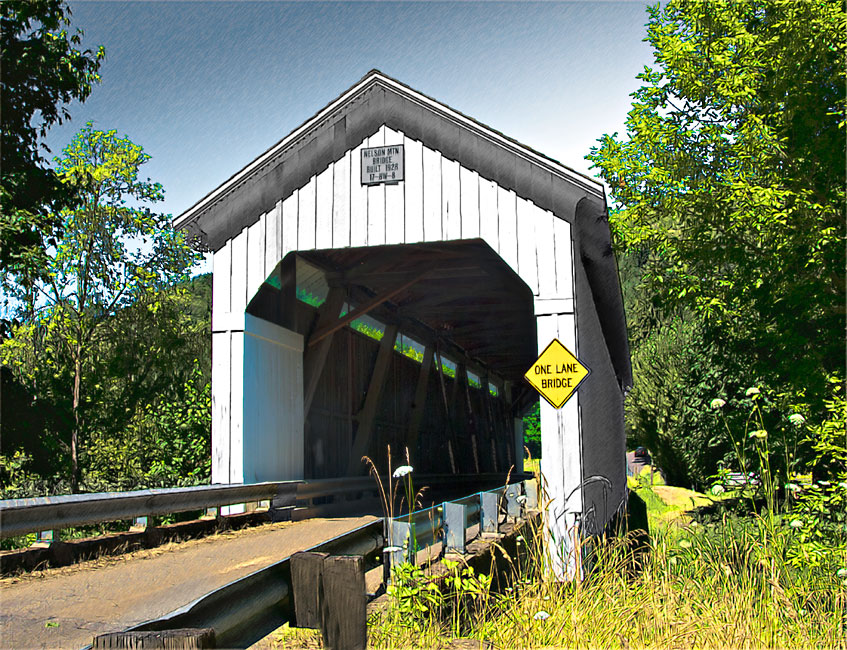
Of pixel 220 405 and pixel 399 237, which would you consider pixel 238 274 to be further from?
pixel 399 237

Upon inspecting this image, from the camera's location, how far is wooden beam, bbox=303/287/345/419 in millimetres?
11930

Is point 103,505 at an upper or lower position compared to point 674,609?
upper

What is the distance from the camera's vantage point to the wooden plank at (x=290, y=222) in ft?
32.7

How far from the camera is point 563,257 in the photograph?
8984mm

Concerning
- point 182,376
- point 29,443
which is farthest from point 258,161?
point 182,376

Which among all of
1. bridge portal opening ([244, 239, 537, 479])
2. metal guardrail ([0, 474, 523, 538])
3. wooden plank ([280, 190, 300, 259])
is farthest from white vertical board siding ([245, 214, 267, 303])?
metal guardrail ([0, 474, 523, 538])

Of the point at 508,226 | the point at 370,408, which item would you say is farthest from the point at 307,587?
the point at 370,408

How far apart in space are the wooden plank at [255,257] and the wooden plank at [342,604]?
718 cm

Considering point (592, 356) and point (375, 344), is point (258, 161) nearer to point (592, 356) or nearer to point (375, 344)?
point (592, 356)

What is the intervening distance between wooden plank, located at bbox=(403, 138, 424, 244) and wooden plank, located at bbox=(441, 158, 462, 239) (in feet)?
0.87

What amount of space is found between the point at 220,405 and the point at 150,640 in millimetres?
7968

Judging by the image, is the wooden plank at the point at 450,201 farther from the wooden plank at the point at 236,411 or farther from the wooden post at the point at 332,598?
the wooden post at the point at 332,598

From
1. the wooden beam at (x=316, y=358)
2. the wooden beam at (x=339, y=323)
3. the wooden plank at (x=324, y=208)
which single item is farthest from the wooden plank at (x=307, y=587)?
the wooden beam at (x=339, y=323)

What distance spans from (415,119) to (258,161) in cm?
199
